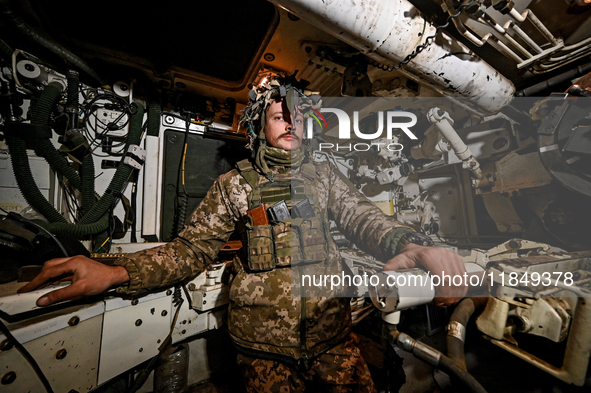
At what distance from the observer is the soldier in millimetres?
1077

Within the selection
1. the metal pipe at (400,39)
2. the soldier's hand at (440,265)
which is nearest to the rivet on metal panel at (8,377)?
the soldier's hand at (440,265)

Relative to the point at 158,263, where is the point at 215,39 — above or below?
above

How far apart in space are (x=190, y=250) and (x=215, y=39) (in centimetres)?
194

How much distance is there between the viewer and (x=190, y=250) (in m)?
1.29

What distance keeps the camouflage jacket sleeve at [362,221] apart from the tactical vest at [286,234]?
19 centimetres

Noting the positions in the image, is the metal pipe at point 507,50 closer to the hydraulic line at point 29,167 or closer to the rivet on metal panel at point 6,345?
the rivet on metal panel at point 6,345

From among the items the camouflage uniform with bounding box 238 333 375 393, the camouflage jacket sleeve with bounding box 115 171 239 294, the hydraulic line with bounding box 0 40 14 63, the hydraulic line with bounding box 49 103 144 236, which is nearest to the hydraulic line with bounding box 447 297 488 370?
the camouflage uniform with bounding box 238 333 375 393

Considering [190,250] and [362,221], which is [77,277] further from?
[362,221]

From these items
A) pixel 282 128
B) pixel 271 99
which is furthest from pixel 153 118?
pixel 282 128

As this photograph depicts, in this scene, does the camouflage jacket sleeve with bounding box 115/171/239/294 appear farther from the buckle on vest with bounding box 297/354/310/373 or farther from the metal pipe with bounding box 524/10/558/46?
the metal pipe with bounding box 524/10/558/46

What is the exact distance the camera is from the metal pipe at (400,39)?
96cm

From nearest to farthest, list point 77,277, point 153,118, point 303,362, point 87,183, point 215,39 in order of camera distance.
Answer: point 77,277
point 303,362
point 87,183
point 215,39
point 153,118

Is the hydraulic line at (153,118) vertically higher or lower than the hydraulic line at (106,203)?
higher

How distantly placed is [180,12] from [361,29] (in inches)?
61.5
